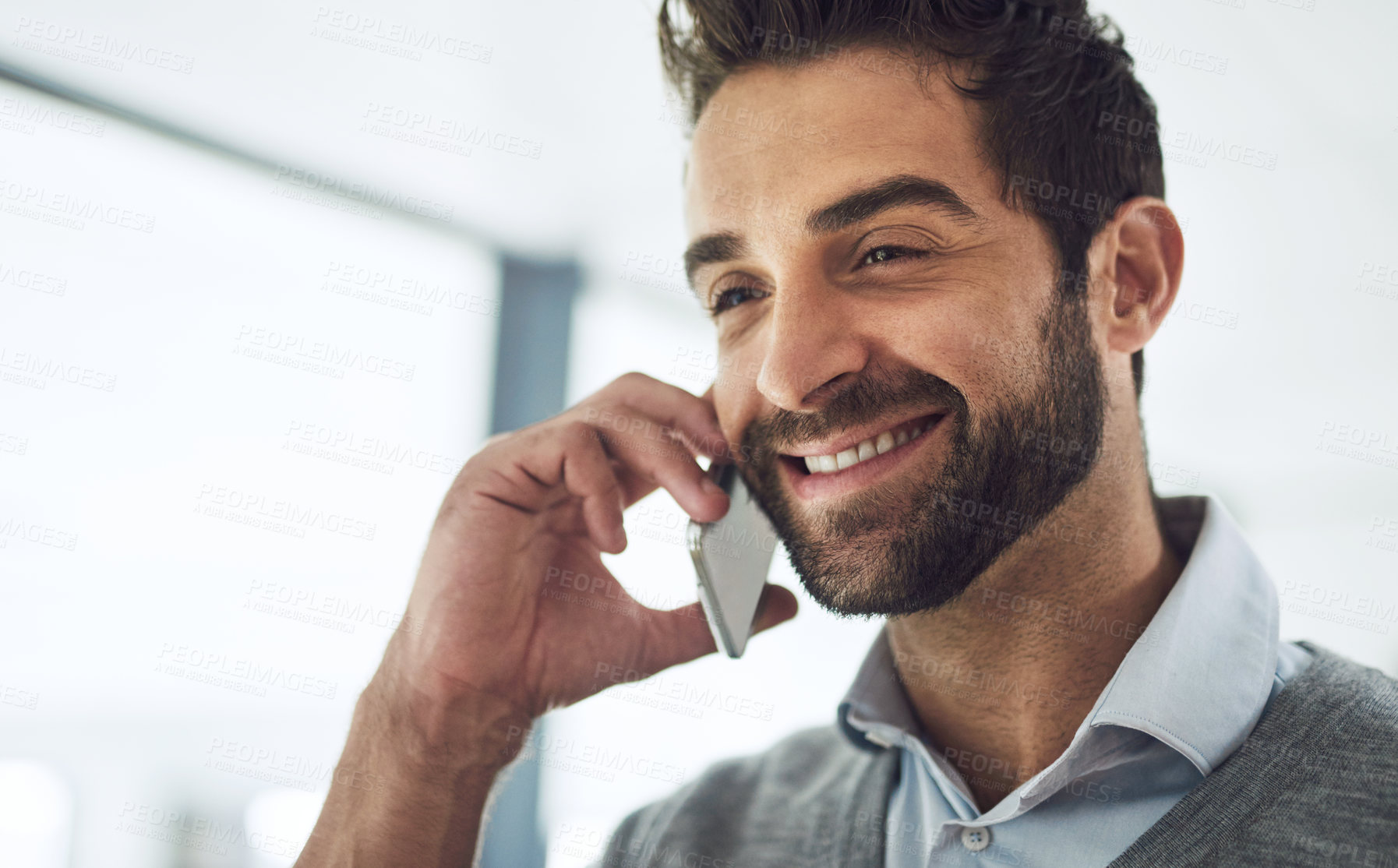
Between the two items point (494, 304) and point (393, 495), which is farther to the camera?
point (494, 304)

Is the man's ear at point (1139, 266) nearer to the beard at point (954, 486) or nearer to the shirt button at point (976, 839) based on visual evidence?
the beard at point (954, 486)

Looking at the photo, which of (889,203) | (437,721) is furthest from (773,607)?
(889,203)

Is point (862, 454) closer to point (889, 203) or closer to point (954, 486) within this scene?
point (954, 486)

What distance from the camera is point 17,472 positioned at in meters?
1.71

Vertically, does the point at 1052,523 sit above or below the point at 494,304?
below

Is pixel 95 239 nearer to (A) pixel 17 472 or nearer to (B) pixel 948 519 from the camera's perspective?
(A) pixel 17 472

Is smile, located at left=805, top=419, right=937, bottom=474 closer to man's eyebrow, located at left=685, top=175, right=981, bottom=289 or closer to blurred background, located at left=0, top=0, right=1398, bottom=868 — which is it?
man's eyebrow, located at left=685, top=175, right=981, bottom=289

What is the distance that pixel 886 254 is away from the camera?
4.11 ft

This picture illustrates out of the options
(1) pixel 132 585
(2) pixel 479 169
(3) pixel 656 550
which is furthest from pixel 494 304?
(1) pixel 132 585

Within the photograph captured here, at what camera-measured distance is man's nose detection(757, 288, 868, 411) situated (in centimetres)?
120

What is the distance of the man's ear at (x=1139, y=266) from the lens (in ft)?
4.40

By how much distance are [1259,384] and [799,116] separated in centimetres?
280

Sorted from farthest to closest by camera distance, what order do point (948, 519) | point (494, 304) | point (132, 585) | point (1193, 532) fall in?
point (494, 304) < point (132, 585) < point (1193, 532) < point (948, 519)

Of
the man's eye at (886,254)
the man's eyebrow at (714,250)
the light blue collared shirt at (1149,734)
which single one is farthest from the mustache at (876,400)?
the light blue collared shirt at (1149,734)
